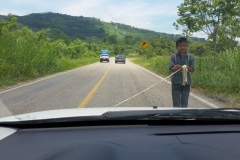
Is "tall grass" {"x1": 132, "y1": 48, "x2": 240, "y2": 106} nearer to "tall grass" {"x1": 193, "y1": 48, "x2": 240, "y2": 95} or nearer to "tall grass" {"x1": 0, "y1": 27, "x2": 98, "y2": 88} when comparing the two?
"tall grass" {"x1": 193, "y1": 48, "x2": 240, "y2": 95}

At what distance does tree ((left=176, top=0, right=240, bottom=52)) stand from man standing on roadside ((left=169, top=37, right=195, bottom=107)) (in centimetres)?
2098

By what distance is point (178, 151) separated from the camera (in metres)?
1.95

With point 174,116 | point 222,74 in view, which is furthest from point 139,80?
point 174,116

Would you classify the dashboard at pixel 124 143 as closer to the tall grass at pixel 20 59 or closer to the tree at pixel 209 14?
the tall grass at pixel 20 59

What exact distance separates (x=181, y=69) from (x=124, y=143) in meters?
4.74

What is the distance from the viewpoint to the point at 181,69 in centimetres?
659

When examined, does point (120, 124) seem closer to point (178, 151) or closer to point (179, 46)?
point (178, 151)

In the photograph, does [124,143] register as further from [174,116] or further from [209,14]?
[209,14]

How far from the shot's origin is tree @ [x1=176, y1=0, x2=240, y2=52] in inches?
1043

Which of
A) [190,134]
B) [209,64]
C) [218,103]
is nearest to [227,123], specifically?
[190,134]

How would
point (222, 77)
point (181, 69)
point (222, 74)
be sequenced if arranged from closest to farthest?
point (181, 69)
point (222, 77)
point (222, 74)

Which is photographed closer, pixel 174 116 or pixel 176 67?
pixel 174 116

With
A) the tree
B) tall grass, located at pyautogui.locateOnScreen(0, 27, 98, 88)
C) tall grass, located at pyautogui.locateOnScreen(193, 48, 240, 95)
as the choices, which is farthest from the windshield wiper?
the tree

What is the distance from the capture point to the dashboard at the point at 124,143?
1.92 metres
